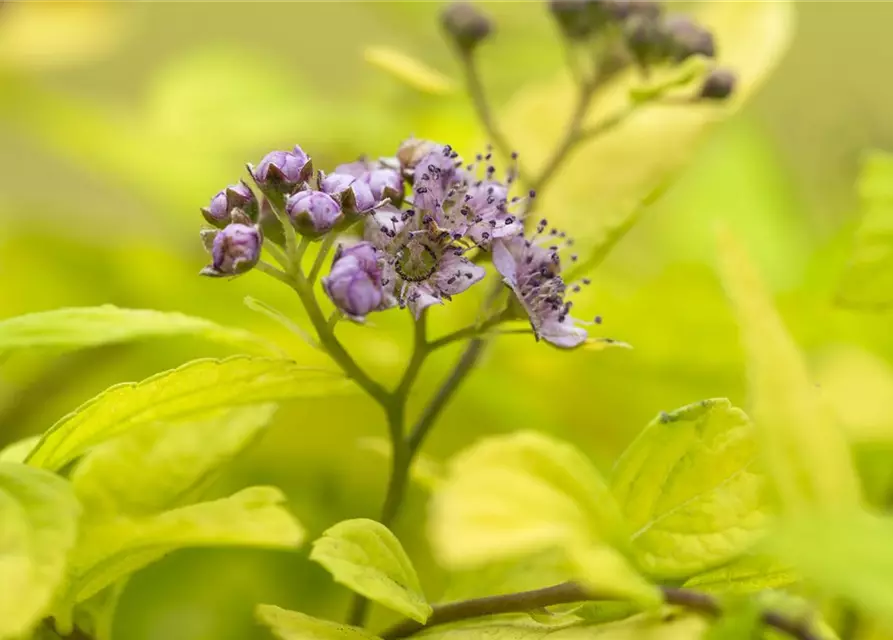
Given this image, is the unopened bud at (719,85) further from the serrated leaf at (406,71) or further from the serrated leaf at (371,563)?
the serrated leaf at (371,563)

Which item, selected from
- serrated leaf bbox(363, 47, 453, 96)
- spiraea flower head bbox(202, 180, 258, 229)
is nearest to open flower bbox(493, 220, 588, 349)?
spiraea flower head bbox(202, 180, 258, 229)

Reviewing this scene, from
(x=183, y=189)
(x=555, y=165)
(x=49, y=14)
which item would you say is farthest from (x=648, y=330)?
(x=49, y=14)

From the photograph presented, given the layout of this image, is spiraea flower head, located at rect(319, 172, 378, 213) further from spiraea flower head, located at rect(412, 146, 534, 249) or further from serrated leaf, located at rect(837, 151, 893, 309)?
serrated leaf, located at rect(837, 151, 893, 309)

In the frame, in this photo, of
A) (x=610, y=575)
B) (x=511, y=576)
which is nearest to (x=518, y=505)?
(x=610, y=575)

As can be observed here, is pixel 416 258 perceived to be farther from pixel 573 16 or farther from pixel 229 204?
pixel 573 16

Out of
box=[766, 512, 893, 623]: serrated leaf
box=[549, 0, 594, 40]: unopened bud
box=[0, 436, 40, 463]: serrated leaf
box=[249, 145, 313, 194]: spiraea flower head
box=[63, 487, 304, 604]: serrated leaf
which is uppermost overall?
box=[549, 0, 594, 40]: unopened bud

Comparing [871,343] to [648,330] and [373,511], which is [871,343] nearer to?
[648,330]
